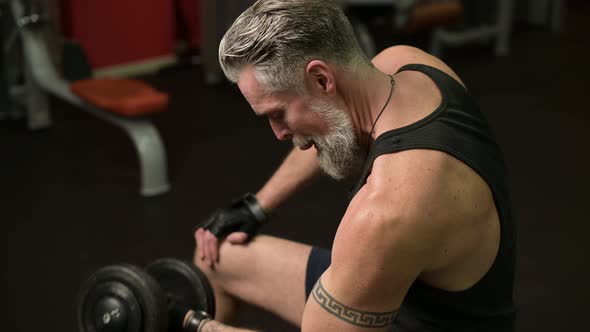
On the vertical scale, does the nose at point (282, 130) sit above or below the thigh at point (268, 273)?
above

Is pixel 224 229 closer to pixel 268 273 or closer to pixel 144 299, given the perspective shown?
pixel 268 273

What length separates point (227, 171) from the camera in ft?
9.31

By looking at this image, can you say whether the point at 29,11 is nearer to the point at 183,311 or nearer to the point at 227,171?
the point at 227,171

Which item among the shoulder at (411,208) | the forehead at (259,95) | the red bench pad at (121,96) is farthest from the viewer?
the red bench pad at (121,96)

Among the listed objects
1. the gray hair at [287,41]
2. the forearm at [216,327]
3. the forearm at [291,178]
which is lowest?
the forearm at [216,327]

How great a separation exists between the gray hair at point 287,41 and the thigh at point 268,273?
43cm

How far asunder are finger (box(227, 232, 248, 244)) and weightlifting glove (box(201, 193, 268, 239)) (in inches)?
0.5

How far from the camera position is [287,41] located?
1.04m

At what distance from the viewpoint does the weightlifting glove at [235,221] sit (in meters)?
1.46

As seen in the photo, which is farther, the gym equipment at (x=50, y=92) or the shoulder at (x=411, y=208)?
the gym equipment at (x=50, y=92)

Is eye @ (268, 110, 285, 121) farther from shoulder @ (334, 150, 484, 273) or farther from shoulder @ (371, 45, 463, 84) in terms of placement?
shoulder @ (371, 45, 463, 84)

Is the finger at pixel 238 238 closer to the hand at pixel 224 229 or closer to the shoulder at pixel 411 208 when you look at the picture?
the hand at pixel 224 229

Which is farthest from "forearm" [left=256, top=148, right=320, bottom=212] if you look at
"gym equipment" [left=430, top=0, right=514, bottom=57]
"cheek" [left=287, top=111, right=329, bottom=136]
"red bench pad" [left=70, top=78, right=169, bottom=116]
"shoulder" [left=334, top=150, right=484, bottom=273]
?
"gym equipment" [left=430, top=0, right=514, bottom=57]

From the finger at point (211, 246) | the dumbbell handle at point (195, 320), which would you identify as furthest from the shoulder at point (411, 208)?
the finger at point (211, 246)
